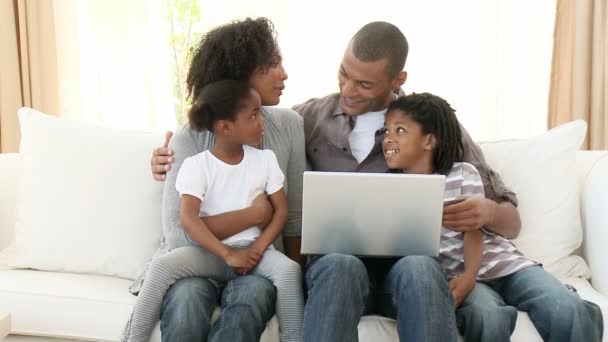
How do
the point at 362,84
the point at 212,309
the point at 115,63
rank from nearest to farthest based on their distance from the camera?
the point at 212,309
the point at 362,84
the point at 115,63

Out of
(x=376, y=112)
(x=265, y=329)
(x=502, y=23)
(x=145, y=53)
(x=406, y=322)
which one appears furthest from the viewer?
(x=145, y=53)

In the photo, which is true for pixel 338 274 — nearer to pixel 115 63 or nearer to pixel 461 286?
pixel 461 286

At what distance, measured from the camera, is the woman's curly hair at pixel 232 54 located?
184cm

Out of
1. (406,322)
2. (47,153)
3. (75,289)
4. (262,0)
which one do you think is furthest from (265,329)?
(262,0)

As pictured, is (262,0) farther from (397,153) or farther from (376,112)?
(397,153)

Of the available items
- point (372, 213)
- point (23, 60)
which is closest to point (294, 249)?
point (372, 213)

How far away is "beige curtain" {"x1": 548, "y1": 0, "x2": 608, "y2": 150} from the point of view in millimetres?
2887

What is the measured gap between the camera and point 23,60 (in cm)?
A: 313

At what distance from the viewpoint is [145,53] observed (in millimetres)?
3355

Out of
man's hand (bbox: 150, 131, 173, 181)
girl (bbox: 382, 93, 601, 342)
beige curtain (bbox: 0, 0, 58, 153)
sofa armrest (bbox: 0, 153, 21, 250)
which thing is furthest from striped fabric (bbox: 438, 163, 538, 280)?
beige curtain (bbox: 0, 0, 58, 153)

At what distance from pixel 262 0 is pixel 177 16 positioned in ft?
1.32

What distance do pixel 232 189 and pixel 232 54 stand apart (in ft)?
1.23

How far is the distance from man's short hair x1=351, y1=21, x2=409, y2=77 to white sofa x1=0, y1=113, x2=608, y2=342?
627 millimetres

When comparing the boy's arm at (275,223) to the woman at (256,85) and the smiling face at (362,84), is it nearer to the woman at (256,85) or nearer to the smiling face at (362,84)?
the woman at (256,85)
